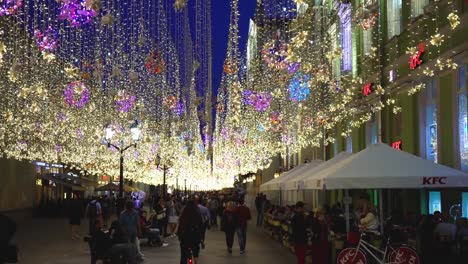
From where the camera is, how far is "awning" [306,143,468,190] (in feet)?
51.4

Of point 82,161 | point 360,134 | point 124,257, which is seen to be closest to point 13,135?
point 82,161

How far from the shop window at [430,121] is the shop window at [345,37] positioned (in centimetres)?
1203

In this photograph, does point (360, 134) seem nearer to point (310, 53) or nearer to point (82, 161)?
point (310, 53)

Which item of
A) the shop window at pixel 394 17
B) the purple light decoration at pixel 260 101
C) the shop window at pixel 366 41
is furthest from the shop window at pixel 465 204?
the purple light decoration at pixel 260 101

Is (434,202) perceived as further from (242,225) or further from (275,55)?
(275,55)

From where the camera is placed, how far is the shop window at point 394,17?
28.0 meters

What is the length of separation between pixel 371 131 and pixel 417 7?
878 centimetres

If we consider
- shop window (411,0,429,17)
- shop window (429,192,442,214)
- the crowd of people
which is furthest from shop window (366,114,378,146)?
the crowd of people

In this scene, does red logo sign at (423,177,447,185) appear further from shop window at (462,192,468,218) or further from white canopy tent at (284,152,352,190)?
shop window at (462,192,468,218)

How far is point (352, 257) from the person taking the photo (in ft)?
47.8

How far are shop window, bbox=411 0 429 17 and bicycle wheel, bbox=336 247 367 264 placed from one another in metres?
Answer: 12.2

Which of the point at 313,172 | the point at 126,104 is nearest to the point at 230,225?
the point at 313,172

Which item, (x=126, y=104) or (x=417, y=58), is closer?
(x=417, y=58)

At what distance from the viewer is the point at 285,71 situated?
122 ft
